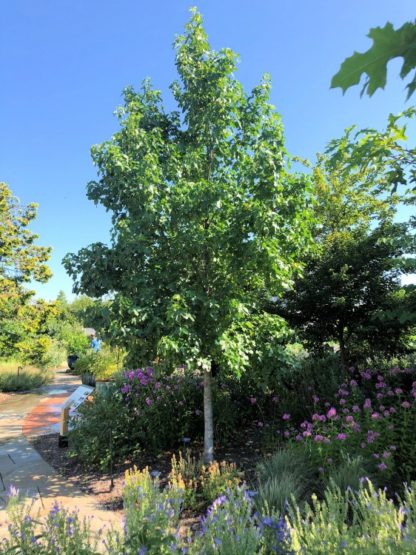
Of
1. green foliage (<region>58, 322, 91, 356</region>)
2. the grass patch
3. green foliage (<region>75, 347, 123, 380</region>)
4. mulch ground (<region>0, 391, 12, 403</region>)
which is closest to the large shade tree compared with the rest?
green foliage (<region>75, 347, 123, 380</region>)

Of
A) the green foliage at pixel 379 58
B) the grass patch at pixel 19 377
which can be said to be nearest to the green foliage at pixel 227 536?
the green foliage at pixel 379 58

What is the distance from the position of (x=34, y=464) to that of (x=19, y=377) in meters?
7.95

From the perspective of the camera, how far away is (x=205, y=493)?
3535 mm

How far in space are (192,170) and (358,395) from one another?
349 centimetres

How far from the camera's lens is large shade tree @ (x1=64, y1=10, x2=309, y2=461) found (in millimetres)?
3762

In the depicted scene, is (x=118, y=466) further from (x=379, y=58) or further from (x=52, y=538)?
(x=379, y=58)

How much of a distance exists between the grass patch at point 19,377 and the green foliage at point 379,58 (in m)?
13.2

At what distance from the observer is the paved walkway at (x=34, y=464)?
3.64 meters

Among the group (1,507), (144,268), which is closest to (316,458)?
(144,268)

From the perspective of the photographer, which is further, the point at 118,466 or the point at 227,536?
the point at 118,466

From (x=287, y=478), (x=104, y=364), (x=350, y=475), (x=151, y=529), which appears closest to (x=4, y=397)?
(x=104, y=364)

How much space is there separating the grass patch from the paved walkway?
1.10m

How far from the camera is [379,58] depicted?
0.74 metres

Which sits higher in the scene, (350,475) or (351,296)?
(351,296)
